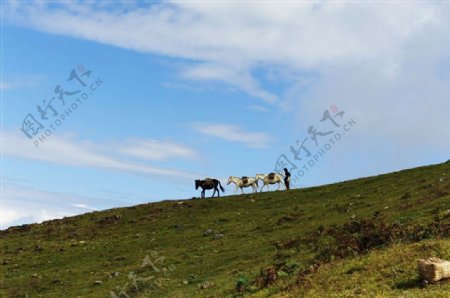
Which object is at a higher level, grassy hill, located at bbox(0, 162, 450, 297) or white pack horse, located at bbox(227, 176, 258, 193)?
white pack horse, located at bbox(227, 176, 258, 193)

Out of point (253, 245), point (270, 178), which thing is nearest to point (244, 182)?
point (270, 178)

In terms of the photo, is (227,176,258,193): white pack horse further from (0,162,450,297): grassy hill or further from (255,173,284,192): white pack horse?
(0,162,450,297): grassy hill

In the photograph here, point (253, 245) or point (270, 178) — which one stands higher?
point (270, 178)

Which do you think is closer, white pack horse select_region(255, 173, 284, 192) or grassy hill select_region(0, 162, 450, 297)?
grassy hill select_region(0, 162, 450, 297)

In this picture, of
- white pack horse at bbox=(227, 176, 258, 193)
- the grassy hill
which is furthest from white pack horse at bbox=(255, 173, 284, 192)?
the grassy hill

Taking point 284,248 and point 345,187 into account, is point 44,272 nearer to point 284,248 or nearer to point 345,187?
point 284,248

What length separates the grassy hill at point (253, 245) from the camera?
1595 cm

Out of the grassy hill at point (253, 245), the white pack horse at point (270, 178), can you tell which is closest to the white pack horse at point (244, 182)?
the white pack horse at point (270, 178)

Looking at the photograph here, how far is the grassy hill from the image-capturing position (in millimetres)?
15953

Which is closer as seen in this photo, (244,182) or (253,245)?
(253,245)

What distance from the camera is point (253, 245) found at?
28531mm

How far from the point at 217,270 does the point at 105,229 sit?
67.9 feet

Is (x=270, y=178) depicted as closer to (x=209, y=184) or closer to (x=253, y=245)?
(x=209, y=184)

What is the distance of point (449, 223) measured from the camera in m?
18.9
